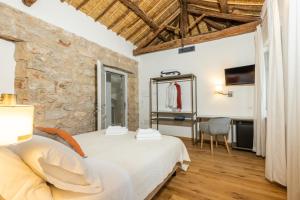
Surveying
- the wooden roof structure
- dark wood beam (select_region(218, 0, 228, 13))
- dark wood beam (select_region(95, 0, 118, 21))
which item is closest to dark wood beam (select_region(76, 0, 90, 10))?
the wooden roof structure

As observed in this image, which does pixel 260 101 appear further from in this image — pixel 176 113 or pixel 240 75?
pixel 176 113

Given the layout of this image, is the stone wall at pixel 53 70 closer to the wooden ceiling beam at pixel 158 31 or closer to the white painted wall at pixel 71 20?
the white painted wall at pixel 71 20

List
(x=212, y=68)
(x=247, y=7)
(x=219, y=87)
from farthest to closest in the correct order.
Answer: (x=212, y=68)
(x=219, y=87)
(x=247, y=7)

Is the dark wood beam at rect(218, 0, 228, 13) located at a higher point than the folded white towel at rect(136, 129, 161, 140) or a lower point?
higher

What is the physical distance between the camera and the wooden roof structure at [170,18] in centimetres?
330

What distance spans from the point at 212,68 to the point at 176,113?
1529 millimetres

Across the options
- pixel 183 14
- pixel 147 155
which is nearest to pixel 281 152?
pixel 147 155

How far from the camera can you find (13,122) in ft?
2.19

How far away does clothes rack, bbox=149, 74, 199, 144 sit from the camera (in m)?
4.06

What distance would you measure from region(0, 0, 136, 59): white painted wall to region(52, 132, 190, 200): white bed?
2.28 meters

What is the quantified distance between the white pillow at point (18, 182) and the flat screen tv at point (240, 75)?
386 centimetres

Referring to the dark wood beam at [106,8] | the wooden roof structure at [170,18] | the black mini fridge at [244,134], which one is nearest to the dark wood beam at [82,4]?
the wooden roof structure at [170,18]

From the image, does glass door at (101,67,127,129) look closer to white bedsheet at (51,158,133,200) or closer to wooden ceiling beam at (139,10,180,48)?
wooden ceiling beam at (139,10,180,48)

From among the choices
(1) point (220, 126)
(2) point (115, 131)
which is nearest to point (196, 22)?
(1) point (220, 126)
